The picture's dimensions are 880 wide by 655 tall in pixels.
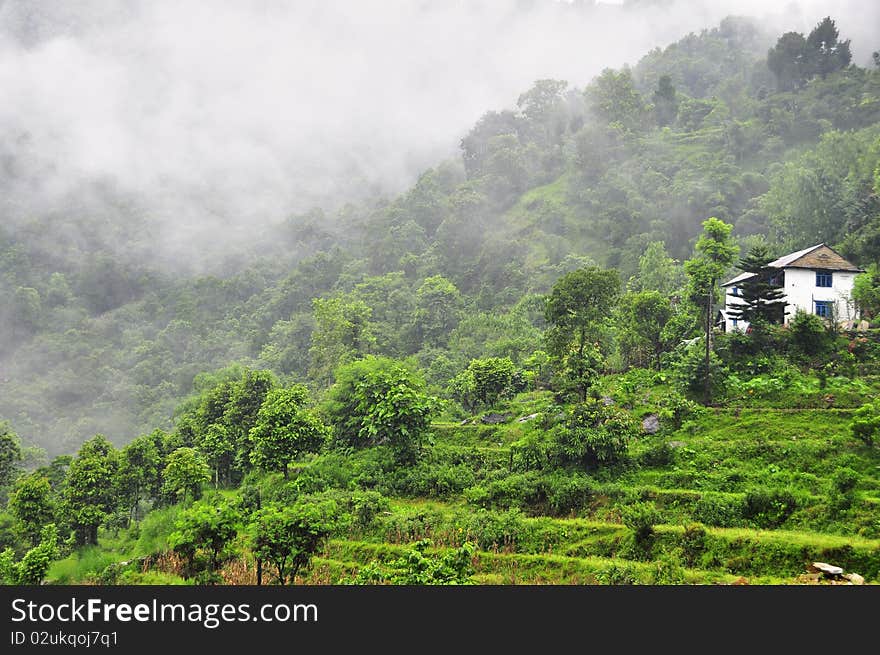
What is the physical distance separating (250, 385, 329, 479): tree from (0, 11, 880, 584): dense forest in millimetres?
122

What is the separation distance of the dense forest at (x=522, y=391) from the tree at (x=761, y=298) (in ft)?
2.19

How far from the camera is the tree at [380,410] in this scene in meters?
25.8

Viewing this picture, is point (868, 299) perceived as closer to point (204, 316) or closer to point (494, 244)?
point (494, 244)

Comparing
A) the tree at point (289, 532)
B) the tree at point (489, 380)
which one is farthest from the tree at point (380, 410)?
the tree at point (289, 532)

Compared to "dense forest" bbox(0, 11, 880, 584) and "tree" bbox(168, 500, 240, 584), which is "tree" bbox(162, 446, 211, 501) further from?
"tree" bbox(168, 500, 240, 584)

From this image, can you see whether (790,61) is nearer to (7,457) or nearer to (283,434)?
(283,434)

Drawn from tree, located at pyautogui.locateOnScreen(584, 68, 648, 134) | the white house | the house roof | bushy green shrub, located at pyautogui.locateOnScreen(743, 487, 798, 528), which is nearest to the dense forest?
bushy green shrub, located at pyautogui.locateOnScreen(743, 487, 798, 528)

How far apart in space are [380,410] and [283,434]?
431 centimetres

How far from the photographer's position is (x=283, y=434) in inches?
1019

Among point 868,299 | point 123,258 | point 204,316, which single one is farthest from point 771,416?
point 123,258

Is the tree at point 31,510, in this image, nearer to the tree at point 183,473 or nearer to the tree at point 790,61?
the tree at point 183,473

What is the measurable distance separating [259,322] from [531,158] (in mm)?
42650

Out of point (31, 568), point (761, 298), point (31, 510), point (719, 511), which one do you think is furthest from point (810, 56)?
point (31, 568)

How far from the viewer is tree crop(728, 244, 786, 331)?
28234 millimetres
